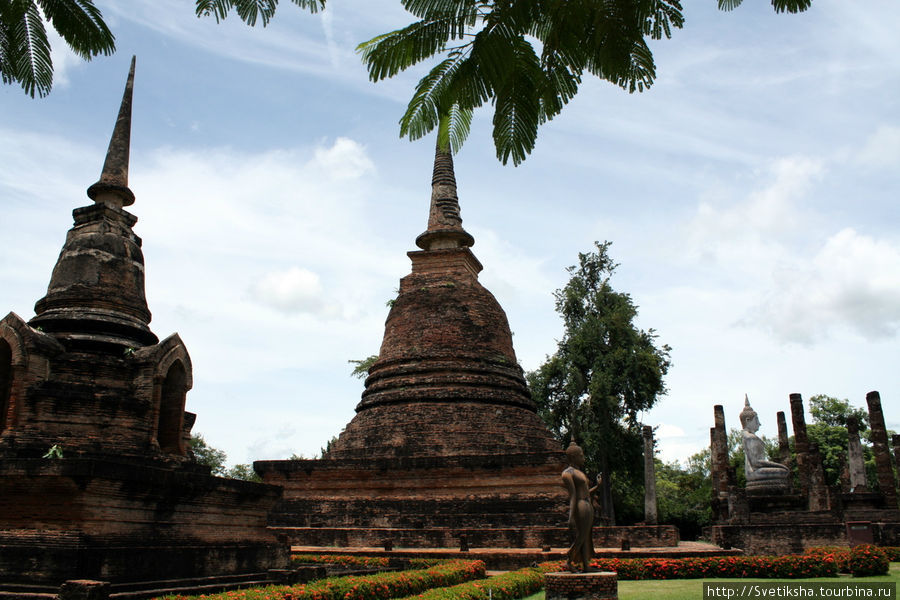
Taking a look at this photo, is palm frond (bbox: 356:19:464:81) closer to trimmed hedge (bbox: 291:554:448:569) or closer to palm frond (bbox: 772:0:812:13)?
palm frond (bbox: 772:0:812:13)

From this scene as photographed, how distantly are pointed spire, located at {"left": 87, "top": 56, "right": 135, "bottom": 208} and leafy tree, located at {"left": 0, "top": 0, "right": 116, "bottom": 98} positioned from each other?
963 centimetres

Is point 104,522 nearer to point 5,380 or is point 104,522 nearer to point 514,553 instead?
point 5,380

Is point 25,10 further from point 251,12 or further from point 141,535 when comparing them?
point 141,535

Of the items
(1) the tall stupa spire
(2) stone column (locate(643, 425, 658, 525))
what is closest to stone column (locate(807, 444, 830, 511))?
(2) stone column (locate(643, 425, 658, 525))

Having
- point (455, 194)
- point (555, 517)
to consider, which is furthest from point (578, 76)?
point (455, 194)

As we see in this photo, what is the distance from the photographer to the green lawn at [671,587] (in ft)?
32.3

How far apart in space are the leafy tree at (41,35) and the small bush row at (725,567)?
11501 mm

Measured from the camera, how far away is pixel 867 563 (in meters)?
12.4

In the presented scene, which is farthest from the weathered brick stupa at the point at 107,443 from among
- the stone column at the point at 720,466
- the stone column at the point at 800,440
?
the stone column at the point at 800,440

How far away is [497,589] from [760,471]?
16.8 m

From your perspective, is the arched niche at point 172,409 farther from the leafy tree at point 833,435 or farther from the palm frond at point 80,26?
the leafy tree at point 833,435

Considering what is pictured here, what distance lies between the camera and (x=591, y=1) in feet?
8.30

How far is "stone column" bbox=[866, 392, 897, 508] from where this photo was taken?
87.2 feet

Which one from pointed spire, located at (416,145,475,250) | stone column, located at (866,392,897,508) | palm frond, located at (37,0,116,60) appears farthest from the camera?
stone column, located at (866,392,897,508)
